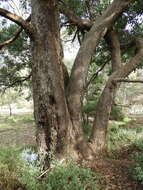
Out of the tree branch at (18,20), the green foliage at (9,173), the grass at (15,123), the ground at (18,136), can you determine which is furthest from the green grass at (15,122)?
the tree branch at (18,20)

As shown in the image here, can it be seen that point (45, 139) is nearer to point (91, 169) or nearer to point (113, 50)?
point (91, 169)

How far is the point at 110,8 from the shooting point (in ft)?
12.2

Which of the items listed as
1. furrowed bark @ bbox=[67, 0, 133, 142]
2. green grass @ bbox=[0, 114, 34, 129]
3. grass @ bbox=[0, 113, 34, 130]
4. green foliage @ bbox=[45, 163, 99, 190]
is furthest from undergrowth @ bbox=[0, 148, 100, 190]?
green grass @ bbox=[0, 114, 34, 129]

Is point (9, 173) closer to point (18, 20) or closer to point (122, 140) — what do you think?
point (18, 20)

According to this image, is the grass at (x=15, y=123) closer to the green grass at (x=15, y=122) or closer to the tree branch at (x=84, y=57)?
the green grass at (x=15, y=122)

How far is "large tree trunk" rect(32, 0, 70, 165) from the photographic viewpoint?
3072 mm

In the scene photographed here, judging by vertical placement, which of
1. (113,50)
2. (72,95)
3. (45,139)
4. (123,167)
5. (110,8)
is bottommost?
(123,167)

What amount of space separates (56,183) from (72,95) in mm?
1426

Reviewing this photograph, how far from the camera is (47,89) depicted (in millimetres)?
3078

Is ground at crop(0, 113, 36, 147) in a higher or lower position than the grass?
higher

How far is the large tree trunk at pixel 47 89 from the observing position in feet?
10.1

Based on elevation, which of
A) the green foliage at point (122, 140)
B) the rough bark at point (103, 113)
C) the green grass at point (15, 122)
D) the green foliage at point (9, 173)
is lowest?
the green grass at point (15, 122)

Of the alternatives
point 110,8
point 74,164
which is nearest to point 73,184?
point 74,164

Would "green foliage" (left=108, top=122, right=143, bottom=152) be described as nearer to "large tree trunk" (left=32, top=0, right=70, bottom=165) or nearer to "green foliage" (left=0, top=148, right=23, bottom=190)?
"large tree trunk" (left=32, top=0, right=70, bottom=165)
